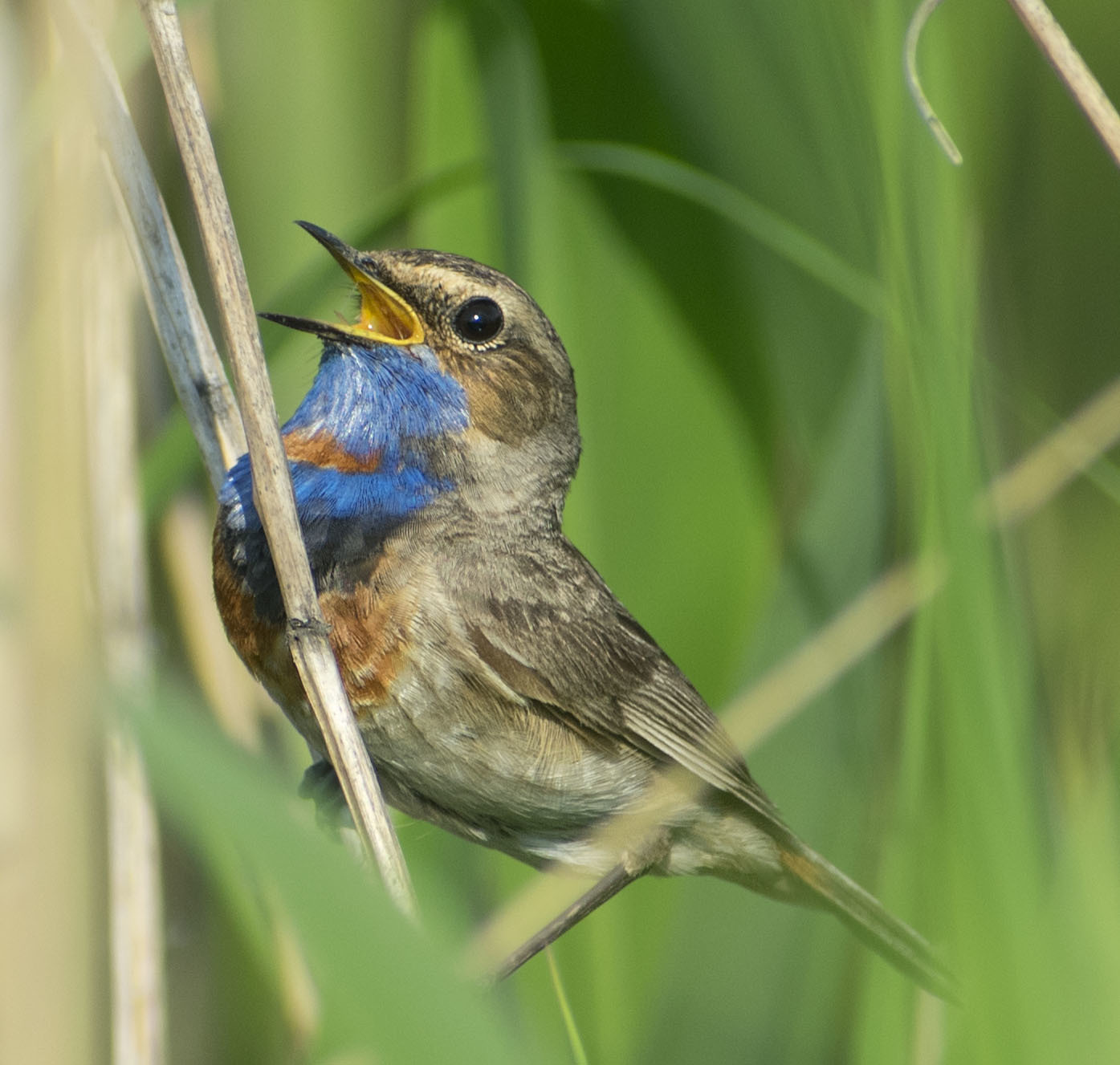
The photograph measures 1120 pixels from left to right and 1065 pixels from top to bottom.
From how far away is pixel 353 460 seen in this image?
2.84 meters

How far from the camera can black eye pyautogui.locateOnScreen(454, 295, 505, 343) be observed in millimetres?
2961

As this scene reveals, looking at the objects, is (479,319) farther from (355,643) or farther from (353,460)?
(355,643)

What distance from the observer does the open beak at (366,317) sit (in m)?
2.61

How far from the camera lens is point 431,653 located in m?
2.77

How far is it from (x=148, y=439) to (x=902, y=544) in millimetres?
2008

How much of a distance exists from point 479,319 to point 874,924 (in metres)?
1.47

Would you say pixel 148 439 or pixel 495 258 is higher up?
pixel 495 258

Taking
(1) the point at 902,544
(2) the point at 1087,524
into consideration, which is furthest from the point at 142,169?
(2) the point at 1087,524

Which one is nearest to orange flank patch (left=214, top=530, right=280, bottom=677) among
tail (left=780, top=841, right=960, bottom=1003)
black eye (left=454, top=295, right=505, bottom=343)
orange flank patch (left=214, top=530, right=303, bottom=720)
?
orange flank patch (left=214, top=530, right=303, bottom=720)

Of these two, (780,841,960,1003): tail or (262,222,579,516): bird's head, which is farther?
(262,222,579,516): bird's head

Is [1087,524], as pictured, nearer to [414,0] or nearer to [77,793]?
[414,0]

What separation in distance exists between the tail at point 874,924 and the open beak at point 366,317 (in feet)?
4.31

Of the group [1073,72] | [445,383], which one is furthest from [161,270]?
[1073,72]

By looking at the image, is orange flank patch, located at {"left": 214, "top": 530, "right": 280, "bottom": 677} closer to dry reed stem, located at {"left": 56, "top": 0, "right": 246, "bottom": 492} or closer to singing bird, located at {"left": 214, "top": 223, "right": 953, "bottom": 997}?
singing bird, located at {"left": 214, "top": 223, "right": 953, "bottom": 997}
